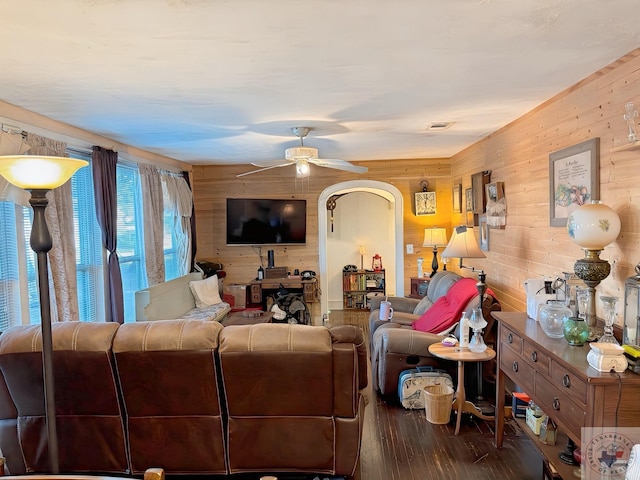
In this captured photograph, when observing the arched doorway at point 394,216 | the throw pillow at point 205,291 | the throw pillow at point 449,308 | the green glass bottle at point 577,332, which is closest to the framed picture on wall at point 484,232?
the throw pillow at point 449,308

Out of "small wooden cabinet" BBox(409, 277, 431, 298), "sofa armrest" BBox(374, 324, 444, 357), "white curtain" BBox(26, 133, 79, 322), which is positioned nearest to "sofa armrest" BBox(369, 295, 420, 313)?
"small wooden cabinet" BBox(409, 277, 431, 298)

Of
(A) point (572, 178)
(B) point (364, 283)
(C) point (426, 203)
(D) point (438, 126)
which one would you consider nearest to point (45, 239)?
(A) point (572, 178)

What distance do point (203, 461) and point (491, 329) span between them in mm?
2578

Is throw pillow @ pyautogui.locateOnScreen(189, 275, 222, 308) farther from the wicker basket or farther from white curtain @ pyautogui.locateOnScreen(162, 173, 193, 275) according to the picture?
the wicker basket

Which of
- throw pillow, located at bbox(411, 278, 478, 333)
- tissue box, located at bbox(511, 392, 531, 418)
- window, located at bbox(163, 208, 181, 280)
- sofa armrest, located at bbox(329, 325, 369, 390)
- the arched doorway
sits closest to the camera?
sofa armrest, located at bbox(329, 325, 369, 390)

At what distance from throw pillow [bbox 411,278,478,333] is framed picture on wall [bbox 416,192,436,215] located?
7.31 ft

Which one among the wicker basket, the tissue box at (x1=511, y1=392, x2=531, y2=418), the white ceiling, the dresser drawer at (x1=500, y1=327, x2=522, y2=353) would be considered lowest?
the wicker basket

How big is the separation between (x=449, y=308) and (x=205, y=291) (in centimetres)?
344

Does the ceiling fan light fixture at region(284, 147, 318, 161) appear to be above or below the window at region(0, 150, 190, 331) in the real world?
above

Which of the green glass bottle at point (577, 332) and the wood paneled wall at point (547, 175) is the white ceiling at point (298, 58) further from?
the green glass bottle at point (577, 332)

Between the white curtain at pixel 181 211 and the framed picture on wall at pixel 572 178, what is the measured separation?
4537mm

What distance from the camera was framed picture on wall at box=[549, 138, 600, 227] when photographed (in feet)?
8.56

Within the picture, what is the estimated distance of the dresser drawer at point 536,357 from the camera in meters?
2.18

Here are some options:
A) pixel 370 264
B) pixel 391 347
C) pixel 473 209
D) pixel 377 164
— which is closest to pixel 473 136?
pixel 473 209
